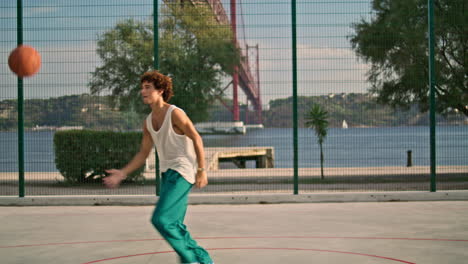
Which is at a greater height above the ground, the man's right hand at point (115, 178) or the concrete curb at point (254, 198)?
the man's right hand at point (115, 178)

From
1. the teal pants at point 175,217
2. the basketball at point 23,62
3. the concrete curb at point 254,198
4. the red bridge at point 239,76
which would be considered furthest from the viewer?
the red bridge at point 239,76

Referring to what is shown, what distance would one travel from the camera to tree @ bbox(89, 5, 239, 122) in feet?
41.8

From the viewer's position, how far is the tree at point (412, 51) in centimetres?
1082

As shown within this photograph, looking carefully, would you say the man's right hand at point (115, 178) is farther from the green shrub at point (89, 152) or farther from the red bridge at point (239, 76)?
the green shrub at point (89, 152)

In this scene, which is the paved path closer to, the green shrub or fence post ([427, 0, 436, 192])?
fence post ([427, 0, 436, 192])

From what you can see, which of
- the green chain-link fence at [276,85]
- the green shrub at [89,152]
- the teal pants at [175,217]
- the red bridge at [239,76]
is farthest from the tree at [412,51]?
the teal pants at [175,217]

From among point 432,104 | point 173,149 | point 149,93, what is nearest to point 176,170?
point 173,149

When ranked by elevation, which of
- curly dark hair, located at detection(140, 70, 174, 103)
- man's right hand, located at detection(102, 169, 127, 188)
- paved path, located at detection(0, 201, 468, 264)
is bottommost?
paved path, located at detection(0, 201, 468, 264)

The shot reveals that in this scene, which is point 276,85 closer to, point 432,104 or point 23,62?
point 432,104

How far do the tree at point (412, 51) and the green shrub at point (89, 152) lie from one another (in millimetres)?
5223

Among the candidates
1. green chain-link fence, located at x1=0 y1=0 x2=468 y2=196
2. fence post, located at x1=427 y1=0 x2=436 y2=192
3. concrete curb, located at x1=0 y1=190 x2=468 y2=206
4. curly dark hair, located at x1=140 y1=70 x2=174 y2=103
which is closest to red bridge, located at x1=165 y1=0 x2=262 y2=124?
green chain-link fence, located at x1=0 y1=0 x2=468 y2=196

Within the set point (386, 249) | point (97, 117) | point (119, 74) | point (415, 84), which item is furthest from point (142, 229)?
point (119, 74)

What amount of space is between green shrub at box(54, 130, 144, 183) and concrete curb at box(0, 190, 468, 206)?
2052mm

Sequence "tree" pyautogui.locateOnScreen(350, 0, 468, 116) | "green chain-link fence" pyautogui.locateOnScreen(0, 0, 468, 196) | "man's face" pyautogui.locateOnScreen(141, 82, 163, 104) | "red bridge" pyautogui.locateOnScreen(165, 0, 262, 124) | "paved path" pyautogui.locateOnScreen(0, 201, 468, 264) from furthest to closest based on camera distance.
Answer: "tree" pyautogui.locateOnScreen(350, 0, 468, 116) → "red bridge" pyautogui.locateOnScreen(165, 0, 262, 124) → "green chain-link fence" pyautogui.locateOnScreen(0, 0, 468, 196) → "paved path" pyautogui.locateOnScreen(0, 201, 468, 264) → "man's face" pyautogui.locateOnScreen(141, 82, 163, 104)
